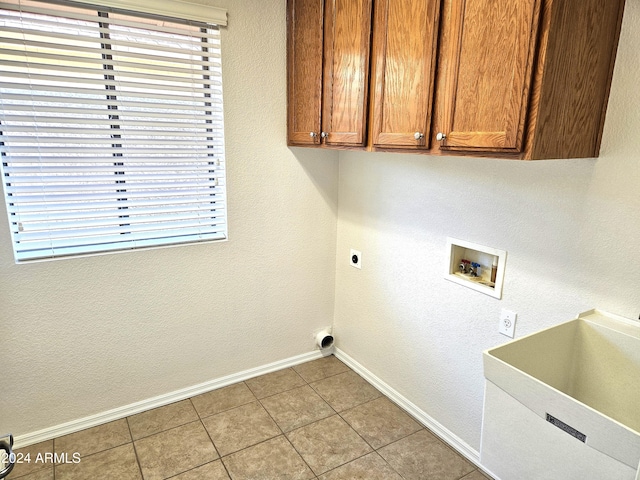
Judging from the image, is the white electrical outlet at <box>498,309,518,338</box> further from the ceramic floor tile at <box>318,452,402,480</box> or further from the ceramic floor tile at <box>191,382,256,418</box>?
the ceramic floor tile at <box>191,382,256,418</box>

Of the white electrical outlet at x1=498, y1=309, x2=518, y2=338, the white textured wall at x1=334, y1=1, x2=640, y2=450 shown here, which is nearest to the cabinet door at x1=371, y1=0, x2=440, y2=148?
the white textured wall at x1=334, y1=1, x2=640, y2=450

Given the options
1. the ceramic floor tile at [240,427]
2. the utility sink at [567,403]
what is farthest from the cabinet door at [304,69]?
the ceramic floor tile at [240,427]

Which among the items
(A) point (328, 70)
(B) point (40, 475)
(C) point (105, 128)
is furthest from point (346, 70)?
(B) point (40, 475)

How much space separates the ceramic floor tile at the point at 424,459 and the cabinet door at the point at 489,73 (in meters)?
1.48

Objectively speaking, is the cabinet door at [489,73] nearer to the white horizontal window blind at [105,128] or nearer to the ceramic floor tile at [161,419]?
the white horizontal window blind at [105,128]

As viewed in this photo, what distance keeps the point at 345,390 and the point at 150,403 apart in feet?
3.71

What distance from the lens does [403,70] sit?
63.7 inches

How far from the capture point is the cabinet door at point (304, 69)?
6.82 feet

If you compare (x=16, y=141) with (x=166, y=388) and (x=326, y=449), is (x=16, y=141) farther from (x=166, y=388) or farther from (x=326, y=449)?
(x=326, y=449)

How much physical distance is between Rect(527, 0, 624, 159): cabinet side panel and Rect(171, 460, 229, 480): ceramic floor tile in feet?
6.03

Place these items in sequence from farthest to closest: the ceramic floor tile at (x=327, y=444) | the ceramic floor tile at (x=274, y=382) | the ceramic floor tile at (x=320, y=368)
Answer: the ceramic floor tile at (x=320, y=368) < the ceramic floor tile at (x=274, y=382) < the ceramic floor tile at (x=327, y=444)

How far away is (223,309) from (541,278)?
1.70 meters

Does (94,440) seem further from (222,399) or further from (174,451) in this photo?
(222,399)

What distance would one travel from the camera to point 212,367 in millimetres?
2539
